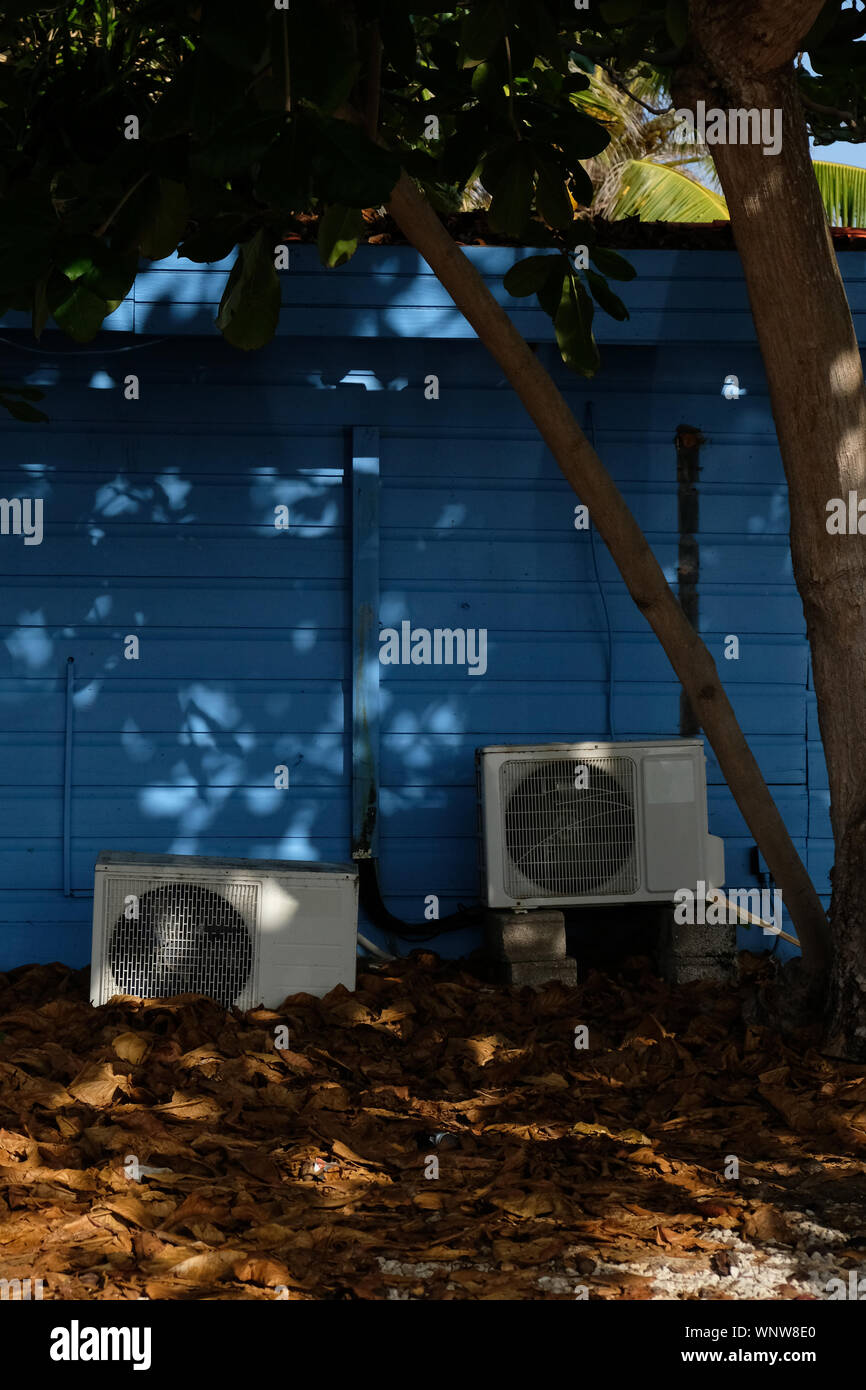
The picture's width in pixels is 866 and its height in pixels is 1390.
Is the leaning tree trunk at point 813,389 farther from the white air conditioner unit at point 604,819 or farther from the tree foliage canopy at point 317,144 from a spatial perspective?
the white air conditioner unit at point 604,819

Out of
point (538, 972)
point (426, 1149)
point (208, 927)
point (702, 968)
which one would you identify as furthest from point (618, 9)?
point (702, 968)

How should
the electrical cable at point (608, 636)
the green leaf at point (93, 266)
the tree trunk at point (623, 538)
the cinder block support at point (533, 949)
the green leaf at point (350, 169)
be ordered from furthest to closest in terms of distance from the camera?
the electrical cable at point (608, 636), the cinder block support at point (533, 949), the tree trunk at point (623, 538), the green leaf at point (93, 266), the green leaf at point (350, 169)

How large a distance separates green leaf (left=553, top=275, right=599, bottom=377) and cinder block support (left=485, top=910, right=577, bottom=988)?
256 cm

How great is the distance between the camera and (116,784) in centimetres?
618

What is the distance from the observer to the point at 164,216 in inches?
143

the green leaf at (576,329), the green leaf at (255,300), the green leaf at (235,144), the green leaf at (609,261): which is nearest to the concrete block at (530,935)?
the green leaf at (576,329)

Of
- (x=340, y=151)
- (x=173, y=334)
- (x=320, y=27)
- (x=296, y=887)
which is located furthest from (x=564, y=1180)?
(x=173, y=334)

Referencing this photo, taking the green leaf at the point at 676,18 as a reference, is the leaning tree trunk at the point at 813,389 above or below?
below

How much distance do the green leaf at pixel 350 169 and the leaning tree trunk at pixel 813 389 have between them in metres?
1.93

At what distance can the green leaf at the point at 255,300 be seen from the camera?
381 centimetres

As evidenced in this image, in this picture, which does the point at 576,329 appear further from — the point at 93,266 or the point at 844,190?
the point at 844,190

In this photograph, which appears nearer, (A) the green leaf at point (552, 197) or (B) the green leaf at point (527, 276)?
(A) the green leaf at point (552, 197)

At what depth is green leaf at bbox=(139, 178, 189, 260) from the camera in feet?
11.8

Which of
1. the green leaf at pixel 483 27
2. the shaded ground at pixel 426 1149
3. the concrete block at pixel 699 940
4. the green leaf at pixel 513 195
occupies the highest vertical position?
the green leaf at pixel 483 27
